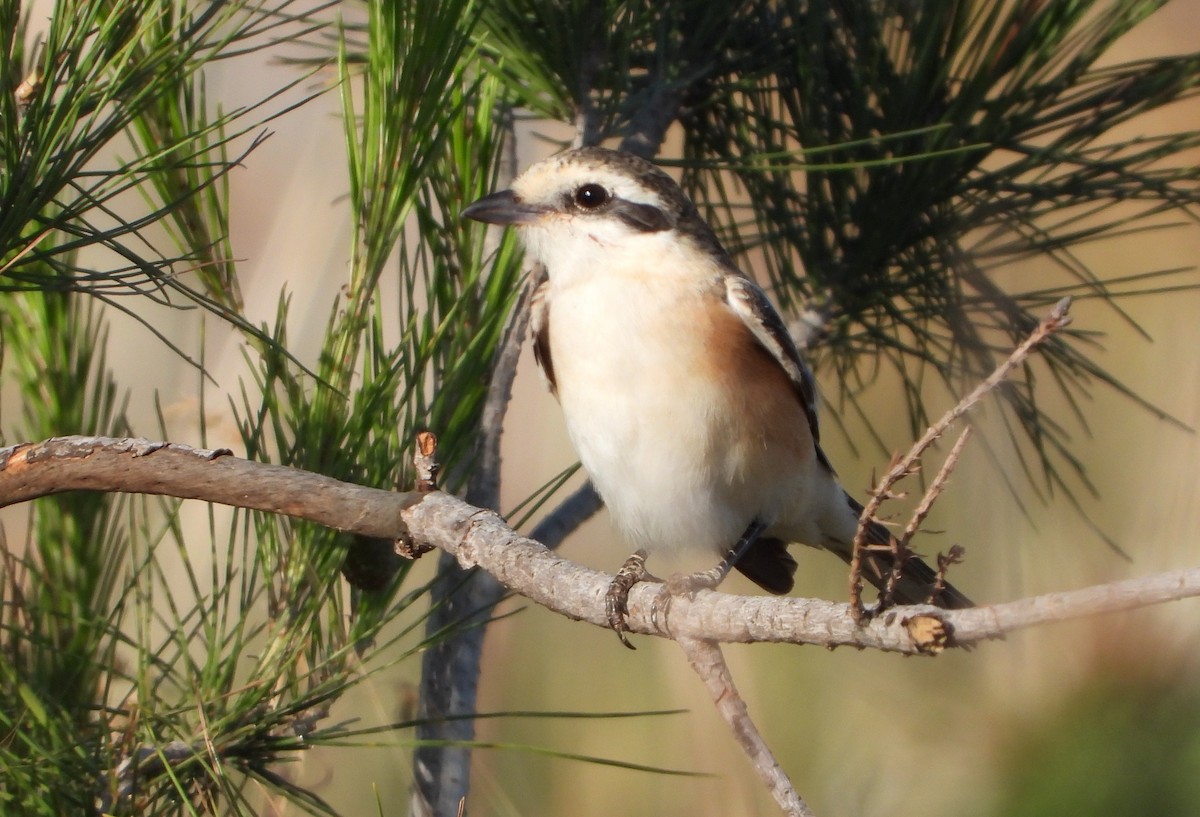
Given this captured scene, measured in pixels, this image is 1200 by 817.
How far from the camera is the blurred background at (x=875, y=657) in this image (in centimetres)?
91

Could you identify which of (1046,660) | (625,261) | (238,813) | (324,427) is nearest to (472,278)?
(324,427)

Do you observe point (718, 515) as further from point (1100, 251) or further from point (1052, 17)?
point (1100, 251)

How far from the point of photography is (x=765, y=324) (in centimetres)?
184

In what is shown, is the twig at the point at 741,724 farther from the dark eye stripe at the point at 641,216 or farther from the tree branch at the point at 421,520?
the dark eye stripe at the point at 641,216

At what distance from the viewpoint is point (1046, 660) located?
0.98 metres

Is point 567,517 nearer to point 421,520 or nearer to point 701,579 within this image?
point 701,579

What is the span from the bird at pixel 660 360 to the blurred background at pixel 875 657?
157 mm

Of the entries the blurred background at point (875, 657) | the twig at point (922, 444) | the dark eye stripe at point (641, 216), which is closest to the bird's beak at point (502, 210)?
the dark eye stripe at point (641, 216)

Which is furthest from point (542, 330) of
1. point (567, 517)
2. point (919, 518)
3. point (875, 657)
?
point (919, 518)

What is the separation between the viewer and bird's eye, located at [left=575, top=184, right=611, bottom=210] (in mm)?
1817

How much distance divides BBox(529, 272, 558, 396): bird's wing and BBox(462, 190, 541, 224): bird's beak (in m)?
0.20

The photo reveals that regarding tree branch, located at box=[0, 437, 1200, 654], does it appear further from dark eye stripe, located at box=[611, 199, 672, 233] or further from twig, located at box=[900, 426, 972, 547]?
dark eye stripe, located at box=[611, 199, 672, 233]

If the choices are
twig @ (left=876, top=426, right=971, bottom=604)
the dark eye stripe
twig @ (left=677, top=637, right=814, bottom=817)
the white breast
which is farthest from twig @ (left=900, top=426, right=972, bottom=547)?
the dark eye stripe

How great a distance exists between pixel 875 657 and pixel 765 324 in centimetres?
50
